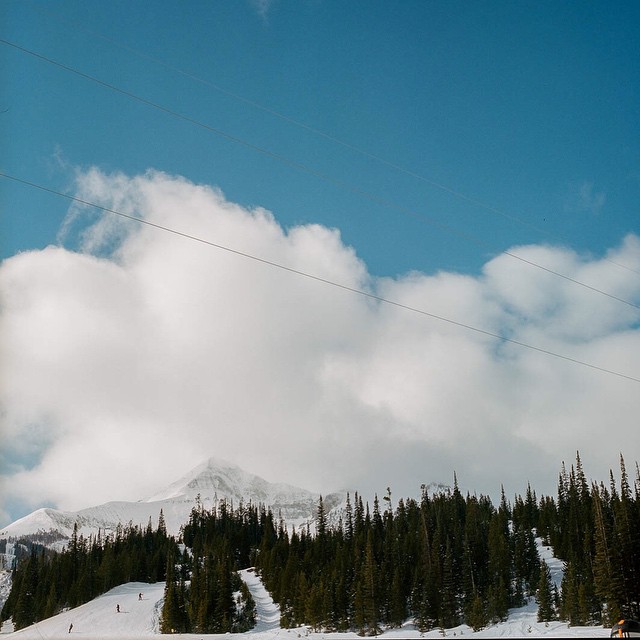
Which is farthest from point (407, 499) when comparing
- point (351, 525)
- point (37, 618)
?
point (37, 618)

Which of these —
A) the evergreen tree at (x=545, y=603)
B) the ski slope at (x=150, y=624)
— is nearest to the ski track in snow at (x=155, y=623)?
the ski slope at (x=150, y=624)

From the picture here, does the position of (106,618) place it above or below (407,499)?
below

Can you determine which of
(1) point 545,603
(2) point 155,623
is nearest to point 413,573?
(1) point 545,603

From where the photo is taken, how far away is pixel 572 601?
257 feet

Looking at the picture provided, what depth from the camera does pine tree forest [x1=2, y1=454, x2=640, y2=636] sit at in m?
82.5

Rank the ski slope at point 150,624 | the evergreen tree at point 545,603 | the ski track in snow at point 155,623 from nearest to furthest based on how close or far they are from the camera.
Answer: the evergreen tree at point 545,603 → the ski slope at point 150,624 → the ski track in snow at point 155,623

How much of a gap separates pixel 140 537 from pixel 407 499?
67.3m

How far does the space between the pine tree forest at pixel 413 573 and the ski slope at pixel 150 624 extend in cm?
194

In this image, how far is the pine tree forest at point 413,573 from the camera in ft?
271

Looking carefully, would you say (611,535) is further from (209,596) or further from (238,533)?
(238,533)

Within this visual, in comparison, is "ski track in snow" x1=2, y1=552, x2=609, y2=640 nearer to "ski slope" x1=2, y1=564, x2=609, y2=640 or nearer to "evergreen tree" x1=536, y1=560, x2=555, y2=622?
"ski slope" x1=2, y1=564, x2=609, y2=640

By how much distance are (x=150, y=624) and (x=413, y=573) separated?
44.8m

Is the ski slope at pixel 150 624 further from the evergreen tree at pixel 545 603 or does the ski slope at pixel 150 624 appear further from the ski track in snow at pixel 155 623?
the evergreen tree at pixel 545 603

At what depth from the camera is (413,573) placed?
321 ft
